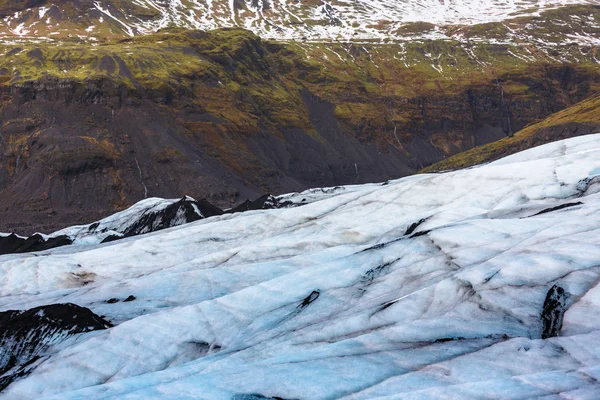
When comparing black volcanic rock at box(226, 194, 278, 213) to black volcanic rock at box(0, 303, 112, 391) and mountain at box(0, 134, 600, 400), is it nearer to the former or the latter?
mountain at box(0, 134, 600, 400)

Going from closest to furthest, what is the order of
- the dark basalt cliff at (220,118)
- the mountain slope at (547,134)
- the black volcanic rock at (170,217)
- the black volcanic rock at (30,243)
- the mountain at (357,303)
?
the mountain at (357,303) → the black volcanic rock at (30,243) → the black volcanic rock at (170,217) → the dark basalt cliff at (220,118) → the mountain slope at (547,134)

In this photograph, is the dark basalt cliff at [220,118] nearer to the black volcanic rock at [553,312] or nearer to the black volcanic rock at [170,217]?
the black volcanic rock at [170,217]

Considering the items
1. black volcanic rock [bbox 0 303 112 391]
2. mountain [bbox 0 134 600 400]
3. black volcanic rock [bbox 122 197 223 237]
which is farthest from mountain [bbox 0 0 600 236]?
black volcanic rock [bbox 0 303 112 391]

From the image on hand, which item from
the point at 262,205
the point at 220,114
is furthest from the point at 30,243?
the point at 220,114

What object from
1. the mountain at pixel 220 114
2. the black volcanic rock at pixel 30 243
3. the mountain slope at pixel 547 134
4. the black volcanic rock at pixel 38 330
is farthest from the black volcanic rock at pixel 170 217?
the mountain slope at pixel 547 134

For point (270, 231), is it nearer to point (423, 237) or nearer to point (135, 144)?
point (423, 237)

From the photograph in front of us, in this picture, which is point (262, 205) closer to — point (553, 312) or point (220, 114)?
point (553, 312)
